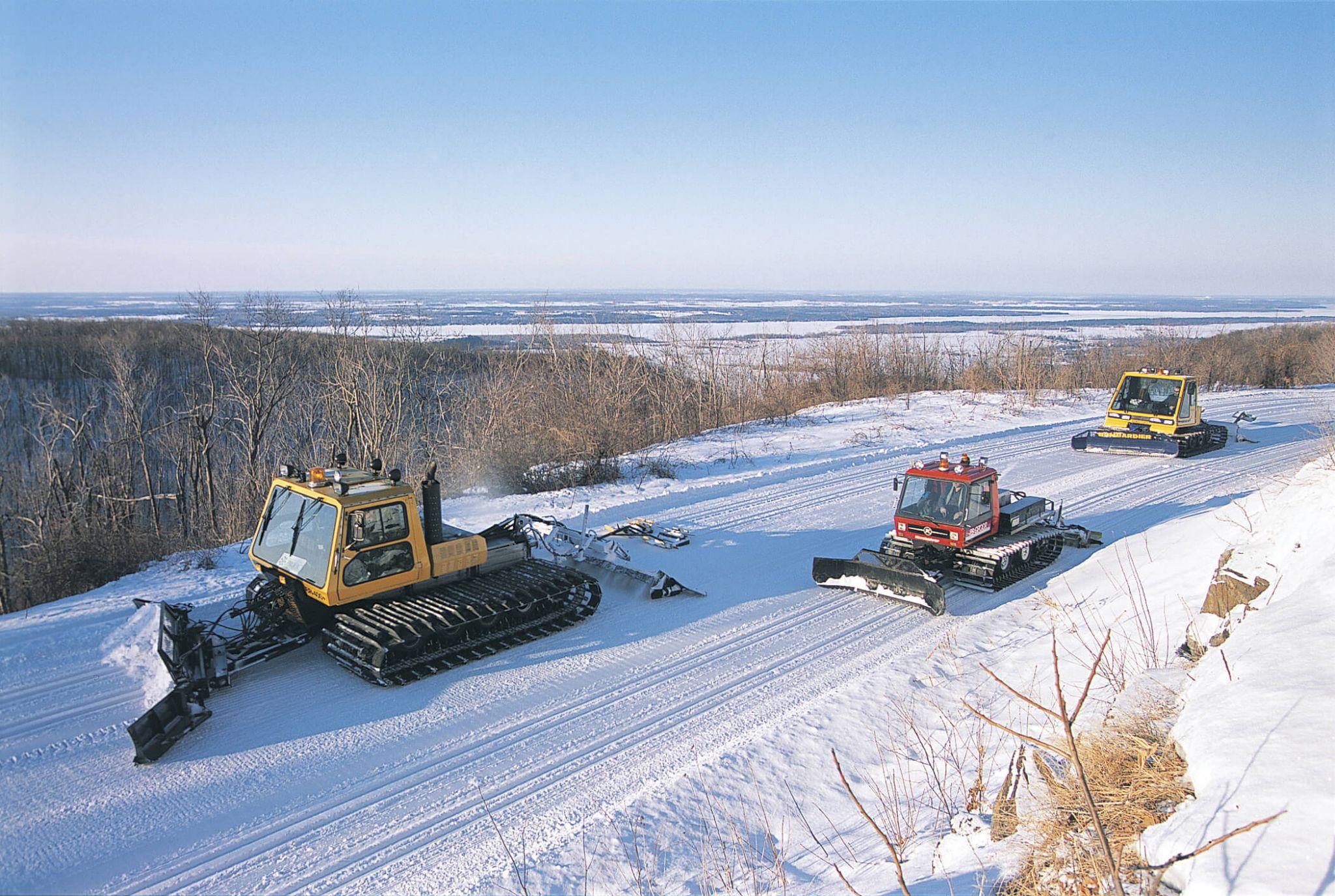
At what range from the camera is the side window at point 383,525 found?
8.06 metres

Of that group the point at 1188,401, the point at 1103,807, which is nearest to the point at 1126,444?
the point at 1188,401

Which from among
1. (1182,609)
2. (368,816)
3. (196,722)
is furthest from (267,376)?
(1182,609)

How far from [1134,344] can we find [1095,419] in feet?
66.3

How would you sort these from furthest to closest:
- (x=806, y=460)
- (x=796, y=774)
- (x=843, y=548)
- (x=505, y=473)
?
(x=806, y=460), (x=505, y=473), (x=843, y=548), (x=796, y=774)

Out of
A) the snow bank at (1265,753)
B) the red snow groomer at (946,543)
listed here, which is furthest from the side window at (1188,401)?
the snow bank at (1265,753)

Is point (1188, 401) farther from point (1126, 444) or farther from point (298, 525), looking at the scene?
point (298, 525)

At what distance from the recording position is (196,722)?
21.9 feet

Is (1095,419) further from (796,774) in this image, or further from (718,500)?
(796,774)

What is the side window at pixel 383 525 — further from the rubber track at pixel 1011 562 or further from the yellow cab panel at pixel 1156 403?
the yellow cab panel at pixel 1156 403

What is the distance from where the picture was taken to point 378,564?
27.1 ft

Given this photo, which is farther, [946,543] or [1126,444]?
[1126,444]

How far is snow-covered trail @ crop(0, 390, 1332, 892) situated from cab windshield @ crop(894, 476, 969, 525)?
3.54ft

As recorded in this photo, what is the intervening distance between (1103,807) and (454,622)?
20.3 feet

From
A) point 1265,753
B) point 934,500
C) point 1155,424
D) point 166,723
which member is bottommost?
point 166,723
